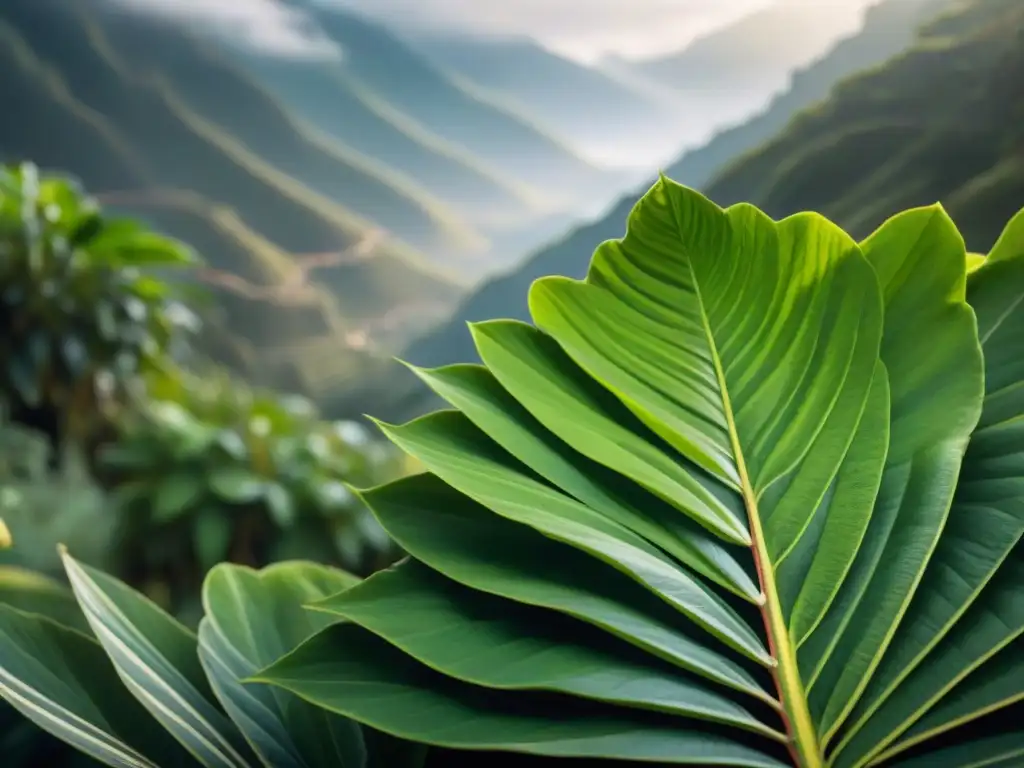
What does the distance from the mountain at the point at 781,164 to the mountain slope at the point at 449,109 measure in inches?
11.6

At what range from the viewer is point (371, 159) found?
2.08 metres

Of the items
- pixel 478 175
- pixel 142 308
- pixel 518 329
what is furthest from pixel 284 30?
pixel 518 329

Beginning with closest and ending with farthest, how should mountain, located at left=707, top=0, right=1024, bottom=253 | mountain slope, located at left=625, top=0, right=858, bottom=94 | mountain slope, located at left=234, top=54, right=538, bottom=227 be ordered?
mountain, located at left=707, top=0, right=1024, bottom=253 < mountain slope, located at left=625, top=0, right=858, bottom=94 < mountain slope, located at left=234, top=54, right=538, bottom=227

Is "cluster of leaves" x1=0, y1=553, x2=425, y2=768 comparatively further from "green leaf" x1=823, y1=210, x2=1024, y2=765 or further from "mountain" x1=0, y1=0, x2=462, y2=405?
"mountain" x1=0, y1=0, x2=462, y2=405

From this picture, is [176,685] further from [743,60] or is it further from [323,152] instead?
[323,152]

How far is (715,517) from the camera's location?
0.19 m

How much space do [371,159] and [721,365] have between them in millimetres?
2006

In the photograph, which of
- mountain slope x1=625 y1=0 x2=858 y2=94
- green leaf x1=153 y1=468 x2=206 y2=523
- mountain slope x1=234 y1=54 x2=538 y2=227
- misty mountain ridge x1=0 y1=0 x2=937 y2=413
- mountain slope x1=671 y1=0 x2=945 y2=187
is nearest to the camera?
green leaf x1=153 y1=468 x2=206 y2=523

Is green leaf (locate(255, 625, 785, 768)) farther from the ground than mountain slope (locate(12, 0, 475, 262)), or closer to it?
closer to it

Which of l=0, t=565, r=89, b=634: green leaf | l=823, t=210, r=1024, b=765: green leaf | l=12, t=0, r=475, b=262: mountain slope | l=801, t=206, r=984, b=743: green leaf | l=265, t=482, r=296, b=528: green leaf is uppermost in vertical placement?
l=12, t=0, r=475, b=262: mountain slope

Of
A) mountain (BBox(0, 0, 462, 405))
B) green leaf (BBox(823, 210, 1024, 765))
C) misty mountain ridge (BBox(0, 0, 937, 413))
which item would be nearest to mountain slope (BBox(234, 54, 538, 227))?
misty mountain ridge (BBox(0, 0, 937, 413))

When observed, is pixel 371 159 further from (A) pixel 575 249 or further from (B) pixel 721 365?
(B) pixel 721 365

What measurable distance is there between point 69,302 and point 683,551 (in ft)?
4.91

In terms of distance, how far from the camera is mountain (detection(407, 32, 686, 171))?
1.74 m
